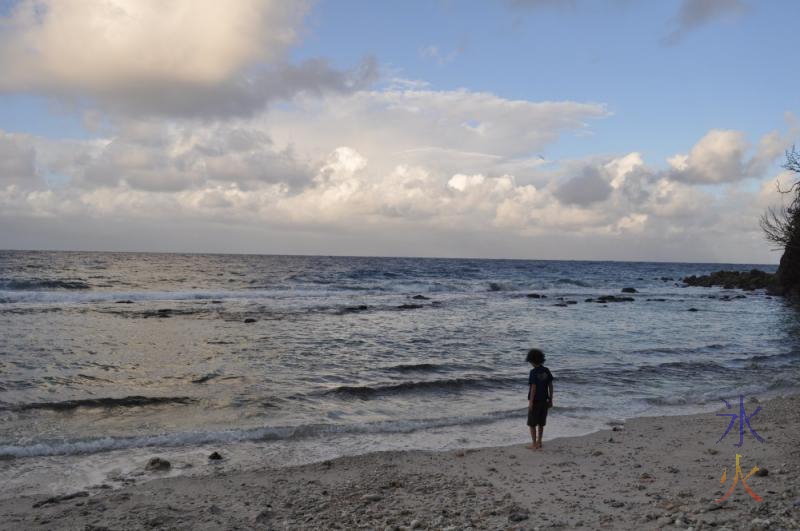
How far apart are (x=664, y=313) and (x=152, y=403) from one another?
31.3 m

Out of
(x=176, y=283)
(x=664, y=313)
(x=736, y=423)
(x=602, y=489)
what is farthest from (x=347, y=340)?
(x=176, y=283)

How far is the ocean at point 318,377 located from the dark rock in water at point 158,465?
18 cm

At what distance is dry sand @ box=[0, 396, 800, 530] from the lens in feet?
18.4

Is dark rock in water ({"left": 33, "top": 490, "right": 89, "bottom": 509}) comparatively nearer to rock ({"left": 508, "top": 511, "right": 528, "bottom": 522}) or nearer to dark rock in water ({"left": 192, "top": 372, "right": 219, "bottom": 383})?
rock ({"left": 508, "top": 511, "right": 528, "bottom": 522})

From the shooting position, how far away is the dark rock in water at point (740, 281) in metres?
56.2

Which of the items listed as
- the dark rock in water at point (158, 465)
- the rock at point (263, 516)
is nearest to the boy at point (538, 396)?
the rock at point (263, 516)

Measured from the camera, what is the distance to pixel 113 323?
24.4m

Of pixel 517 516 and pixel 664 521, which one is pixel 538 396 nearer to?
pixel 517 516

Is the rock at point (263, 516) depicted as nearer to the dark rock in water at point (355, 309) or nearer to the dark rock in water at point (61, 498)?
the dark rock in water at point (61, 498)

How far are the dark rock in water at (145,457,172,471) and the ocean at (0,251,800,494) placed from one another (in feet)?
0.59

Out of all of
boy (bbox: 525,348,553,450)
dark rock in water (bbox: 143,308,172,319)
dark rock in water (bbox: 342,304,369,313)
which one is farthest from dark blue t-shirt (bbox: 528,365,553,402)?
dark rock in water (bbox: 342,304,369,313)

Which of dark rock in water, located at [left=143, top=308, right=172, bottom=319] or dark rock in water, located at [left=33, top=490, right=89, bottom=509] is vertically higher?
dark rock in water, located at [left=33, top=490, right=89, bottom=509]

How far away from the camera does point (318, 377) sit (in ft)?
46.6

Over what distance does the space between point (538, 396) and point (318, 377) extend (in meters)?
7.02
